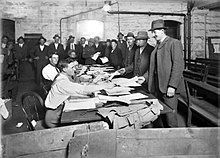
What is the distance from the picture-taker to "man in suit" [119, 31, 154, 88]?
1400 millimetres

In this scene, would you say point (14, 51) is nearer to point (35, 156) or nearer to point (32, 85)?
point (32, 85)

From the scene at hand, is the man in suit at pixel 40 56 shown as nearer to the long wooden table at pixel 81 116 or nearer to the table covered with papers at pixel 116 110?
the table covered with papers at pixel 116 110

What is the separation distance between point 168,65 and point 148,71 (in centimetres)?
12

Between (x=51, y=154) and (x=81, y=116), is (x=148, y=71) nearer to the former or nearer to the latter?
(x=81, y=116)

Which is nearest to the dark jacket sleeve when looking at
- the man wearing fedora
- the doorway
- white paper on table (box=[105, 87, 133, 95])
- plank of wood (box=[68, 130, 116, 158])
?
the man wearing fedora

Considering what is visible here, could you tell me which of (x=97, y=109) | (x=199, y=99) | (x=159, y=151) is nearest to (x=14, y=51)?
(x=97, y=109)

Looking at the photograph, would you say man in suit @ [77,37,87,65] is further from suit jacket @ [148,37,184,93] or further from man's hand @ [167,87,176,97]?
man's hand @ [167,87,176,97]

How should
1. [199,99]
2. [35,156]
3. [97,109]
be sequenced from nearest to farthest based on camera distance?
[35,156]
[97,109]
[199,99]

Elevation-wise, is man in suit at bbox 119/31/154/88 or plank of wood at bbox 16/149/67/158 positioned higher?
man in suit at bbox 119/31/154/88

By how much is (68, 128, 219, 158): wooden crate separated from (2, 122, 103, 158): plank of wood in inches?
6.5

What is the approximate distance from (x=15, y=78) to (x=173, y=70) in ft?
2.73

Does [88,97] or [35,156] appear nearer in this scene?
[35,156]

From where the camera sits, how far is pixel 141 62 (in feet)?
4.74

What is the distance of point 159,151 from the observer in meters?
0.91
